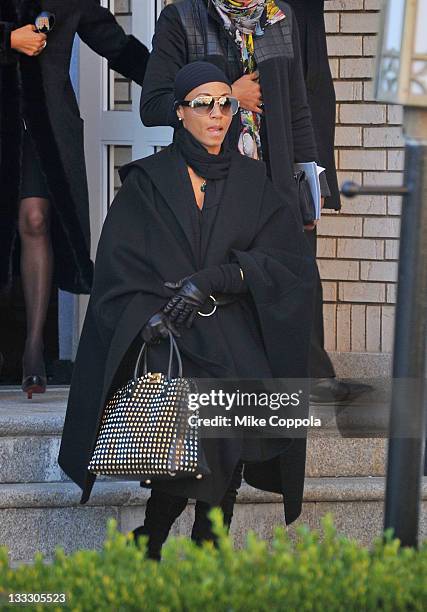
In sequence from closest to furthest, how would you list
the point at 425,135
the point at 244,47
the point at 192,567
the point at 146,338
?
1. the point at 192,567
2. the point at 425,135
3. the point at 146,338
4. the point at 244,47

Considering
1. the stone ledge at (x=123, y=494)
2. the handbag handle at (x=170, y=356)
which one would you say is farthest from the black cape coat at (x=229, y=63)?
the stone ledge at (x=123, y=494)

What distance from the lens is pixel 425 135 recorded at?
12.3ft

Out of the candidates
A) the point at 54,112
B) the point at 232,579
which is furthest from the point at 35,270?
the point at 232,579

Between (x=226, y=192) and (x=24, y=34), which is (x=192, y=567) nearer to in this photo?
(x=226, y=192)

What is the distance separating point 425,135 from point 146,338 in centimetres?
163

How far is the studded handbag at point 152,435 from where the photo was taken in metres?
4.88

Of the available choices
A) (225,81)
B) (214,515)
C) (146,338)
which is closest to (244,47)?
(225,81)

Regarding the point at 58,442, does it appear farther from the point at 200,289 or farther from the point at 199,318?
the point at 200,289

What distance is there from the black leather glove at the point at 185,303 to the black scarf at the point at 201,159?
44 cm

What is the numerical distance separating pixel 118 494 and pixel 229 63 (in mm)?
1717

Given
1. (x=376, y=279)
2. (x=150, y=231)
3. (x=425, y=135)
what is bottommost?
(x=376, y=279)

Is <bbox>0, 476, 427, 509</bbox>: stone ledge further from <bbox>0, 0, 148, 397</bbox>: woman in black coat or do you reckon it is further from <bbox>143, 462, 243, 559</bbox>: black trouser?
<bbox>0, 0, 148, 397</bbox>: woman in black coat

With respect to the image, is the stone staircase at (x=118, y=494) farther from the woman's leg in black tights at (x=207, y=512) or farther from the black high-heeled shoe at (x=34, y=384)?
the woman's leg in black tights at (x=207, y=512)

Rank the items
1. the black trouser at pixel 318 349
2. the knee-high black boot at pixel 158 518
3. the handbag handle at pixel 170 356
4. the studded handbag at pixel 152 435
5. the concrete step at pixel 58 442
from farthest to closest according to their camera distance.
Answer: the black trouser at pixel 318 349 < the concrete step at pixel 58 442 < the knee-high black boot at pixel 158 518 < the handbag handle at pixel 170 356 < the studded handbag at pixel 152 435
